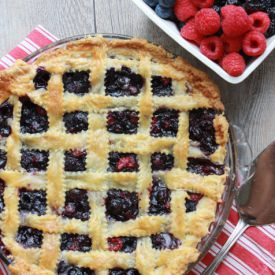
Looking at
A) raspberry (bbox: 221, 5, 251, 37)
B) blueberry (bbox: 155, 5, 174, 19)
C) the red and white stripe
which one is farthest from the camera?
the red and white stripe

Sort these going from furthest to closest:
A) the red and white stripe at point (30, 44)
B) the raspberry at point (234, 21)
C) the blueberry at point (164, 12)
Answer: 1. the red and white stripe at point (30, 44)
2. the blueberry at point (164, 12)
3. the raspberry at point (234, 21)

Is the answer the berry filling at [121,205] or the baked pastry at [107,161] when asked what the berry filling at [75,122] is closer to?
the baked pastry at [107,161]

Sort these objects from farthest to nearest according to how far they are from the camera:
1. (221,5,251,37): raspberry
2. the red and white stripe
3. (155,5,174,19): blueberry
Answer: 1. the red and white stripe
2. (155,5,174,19): blueberry
3. (221,5,251,37): raspberry

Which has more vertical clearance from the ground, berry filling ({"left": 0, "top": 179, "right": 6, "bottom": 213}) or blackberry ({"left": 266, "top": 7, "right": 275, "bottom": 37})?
blackberry ({"left": 266, "top": 7, "right": 275, "bottom": 37})

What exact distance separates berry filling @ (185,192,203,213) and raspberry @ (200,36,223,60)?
0.39 meters

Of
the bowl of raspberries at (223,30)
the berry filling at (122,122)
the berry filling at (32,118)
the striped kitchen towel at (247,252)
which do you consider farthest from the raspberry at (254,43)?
the berry filling at (32,118)

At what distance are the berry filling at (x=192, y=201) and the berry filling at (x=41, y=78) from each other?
1.71ft

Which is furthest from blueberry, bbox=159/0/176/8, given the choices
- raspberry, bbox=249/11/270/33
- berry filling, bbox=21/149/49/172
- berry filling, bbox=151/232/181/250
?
berry filling, bbox=151/232/181/250

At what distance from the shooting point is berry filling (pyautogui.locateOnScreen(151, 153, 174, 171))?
6.40 feet

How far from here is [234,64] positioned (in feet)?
6.29

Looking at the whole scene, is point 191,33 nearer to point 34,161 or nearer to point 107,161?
point 107,161

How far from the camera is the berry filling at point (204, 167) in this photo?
6.44ft

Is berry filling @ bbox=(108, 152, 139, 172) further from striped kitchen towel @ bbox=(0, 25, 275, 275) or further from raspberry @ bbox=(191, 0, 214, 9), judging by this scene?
raspberry @ bbox=(191, 0, 214, 9)

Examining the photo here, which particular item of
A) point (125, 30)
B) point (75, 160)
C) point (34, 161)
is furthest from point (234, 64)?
point (34, 161)
